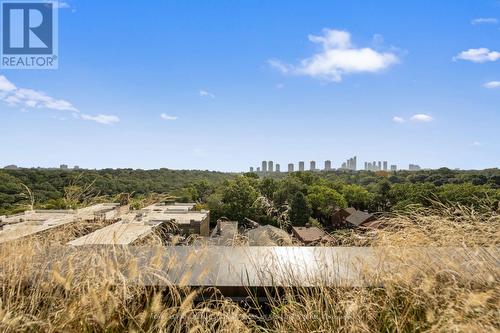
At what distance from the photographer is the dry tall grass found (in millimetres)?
1269

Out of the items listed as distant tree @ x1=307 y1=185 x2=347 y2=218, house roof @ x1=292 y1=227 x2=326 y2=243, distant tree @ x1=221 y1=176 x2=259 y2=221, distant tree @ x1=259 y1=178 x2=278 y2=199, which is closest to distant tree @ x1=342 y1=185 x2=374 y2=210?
distant tree @ x1=307 y1=185 x2=347 y2=218

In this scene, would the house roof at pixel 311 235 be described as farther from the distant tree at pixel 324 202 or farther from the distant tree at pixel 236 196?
the distant tree at pixel 324 202

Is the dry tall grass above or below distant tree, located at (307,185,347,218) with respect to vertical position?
above

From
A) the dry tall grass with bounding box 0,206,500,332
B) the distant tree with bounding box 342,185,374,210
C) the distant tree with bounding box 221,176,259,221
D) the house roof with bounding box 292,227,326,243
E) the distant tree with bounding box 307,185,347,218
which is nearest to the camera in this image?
the dry tall grass with bounding box 0,206,500,332

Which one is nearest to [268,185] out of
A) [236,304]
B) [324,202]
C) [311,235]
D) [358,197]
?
[324,202]

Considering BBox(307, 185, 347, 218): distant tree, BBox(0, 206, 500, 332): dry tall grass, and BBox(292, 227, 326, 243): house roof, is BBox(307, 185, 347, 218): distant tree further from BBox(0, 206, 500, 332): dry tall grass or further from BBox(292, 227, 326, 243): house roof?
BBox(0, 206, 500, 332): dry tall grass

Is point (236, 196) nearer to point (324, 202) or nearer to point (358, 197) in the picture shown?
point (324, 202)

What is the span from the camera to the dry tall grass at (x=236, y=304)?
1.27m

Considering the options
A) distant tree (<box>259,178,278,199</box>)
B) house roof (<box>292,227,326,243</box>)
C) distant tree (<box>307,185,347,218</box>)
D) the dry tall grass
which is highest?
the dry tall grass

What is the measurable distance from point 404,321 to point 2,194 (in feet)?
68.2

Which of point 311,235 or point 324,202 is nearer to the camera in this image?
point 311,235

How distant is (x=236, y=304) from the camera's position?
1616 mm

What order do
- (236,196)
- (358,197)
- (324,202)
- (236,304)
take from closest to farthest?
(236,304)
(236,196)
(324,202)
(358,197)

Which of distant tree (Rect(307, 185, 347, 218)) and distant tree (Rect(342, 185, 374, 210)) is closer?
distant tree (Rect(307, 185, 347, 218))
